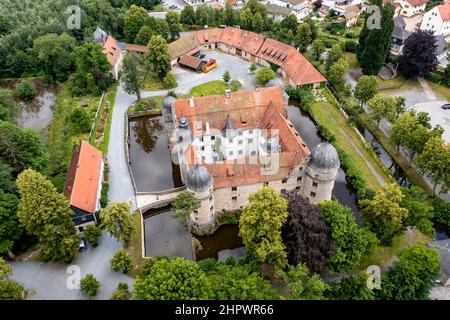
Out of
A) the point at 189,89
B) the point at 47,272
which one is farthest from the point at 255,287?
the point at 189,89

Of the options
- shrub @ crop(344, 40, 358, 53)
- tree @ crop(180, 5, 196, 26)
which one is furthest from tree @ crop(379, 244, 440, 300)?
tree @ crop(180, 5, 196, 26)

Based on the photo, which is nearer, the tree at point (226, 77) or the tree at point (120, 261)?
the tree at point (120, 261)

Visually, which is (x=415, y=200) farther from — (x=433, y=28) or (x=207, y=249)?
(x=433, y=28)

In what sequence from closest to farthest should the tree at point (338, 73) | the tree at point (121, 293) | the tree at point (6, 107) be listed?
1. the tree at point (121, 293)
2. the tree at point (6, 107)
3. the tree at point (338, 73)

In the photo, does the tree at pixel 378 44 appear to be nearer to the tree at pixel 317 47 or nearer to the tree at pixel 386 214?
the tree at pixel 317 47

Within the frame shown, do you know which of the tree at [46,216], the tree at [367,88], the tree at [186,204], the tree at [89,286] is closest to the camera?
the tree at [89,286]

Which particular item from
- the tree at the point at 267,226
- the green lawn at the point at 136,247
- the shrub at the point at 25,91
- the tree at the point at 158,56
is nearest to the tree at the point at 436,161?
the tree at the point at 267,226

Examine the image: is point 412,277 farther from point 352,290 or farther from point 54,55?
point 54,55
